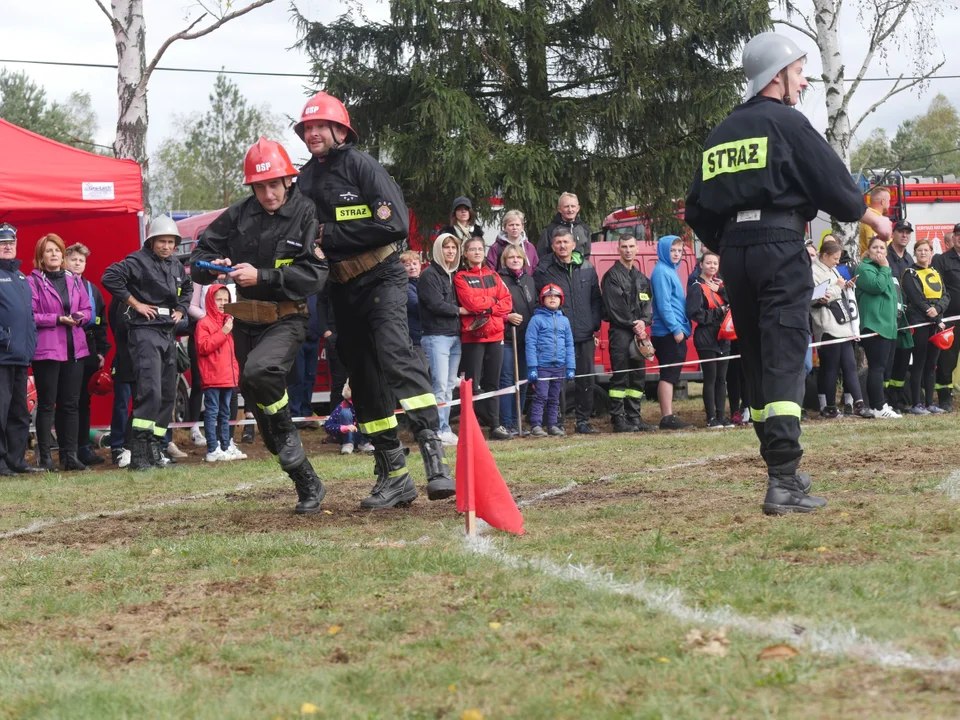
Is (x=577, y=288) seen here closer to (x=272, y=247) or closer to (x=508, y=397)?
(x=508, y=397)

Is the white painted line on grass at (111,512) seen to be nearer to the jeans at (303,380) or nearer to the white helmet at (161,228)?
the white helmet at (161,228)

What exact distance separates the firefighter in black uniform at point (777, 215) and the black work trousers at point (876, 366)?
26.5ft

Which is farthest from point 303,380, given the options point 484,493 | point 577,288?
point 484,493

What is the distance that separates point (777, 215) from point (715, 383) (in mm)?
7636

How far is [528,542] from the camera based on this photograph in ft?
18.3

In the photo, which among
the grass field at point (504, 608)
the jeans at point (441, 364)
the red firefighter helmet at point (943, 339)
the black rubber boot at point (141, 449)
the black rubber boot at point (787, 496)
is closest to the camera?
the grass field at point (504, 608)

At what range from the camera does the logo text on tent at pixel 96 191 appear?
38.2ft

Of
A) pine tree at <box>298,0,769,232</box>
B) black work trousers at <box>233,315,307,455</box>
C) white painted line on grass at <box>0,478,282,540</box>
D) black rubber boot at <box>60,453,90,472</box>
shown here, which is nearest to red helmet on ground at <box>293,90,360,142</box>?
black work trousers at <box>233,315,307,455</box>

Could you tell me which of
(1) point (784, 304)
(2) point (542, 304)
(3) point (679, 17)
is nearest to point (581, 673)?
(1) point (784, 304)

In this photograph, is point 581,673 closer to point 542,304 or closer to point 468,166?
point 542,304

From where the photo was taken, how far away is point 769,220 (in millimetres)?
6312

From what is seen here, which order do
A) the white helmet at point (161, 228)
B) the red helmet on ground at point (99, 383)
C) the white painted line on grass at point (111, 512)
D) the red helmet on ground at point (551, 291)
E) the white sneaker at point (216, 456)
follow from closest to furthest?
the white painted line on grass at point (111, 512) → the white helmet at point (161, 228) → the white sneaker at point (216, 456) → the red helmet on ground at point (99, 383) → the red helmet on ground at point (551, 291)

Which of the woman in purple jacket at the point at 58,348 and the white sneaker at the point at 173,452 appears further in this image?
the white sneaker at the point at 173,452

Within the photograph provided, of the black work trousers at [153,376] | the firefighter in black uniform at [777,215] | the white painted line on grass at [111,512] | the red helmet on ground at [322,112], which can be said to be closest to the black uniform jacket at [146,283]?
the black work trousers at [153,376]
